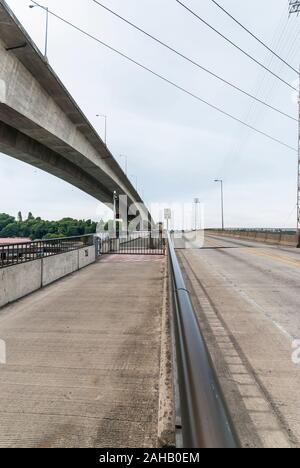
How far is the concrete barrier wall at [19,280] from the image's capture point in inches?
290

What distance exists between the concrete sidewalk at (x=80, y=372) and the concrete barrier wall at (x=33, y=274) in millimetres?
433

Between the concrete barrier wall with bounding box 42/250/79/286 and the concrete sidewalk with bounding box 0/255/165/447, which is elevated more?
the concrete barrier wall with bounding box 42/250/79/286

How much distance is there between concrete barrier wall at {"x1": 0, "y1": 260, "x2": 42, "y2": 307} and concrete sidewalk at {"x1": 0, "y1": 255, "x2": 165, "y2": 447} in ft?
1.15

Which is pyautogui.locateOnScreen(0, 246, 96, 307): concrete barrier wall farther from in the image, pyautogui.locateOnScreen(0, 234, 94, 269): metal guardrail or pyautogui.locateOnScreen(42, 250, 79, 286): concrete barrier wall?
pyautogui.locateOnScreen(0, 234, 94, 269): metal guardrail

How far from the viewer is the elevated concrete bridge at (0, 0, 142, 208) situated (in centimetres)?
1037

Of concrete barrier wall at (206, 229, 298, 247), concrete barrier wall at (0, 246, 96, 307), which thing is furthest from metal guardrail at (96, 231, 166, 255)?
concrete barrier wall at (206, 229, 298, 247)

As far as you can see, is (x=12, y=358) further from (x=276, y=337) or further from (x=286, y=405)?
(x=276, y=337)

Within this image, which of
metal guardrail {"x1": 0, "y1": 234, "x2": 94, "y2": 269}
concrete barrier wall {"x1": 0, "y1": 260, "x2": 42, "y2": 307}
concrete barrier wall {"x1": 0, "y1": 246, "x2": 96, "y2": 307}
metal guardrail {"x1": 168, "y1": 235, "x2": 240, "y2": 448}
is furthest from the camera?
metal guardrail {"x1": 0, "y1": 234, "x2": 94, "y2": 269}

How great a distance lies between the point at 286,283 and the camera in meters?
9.68

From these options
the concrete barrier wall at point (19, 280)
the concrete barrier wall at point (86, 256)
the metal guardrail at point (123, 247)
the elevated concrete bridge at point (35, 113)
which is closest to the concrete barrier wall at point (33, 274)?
the concrete barrier wall at point (19, 280)

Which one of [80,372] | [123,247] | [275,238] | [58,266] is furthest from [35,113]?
[275,238]

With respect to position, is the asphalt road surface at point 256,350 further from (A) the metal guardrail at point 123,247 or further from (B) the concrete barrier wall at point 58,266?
(A) the metal guardrail at point 123,247

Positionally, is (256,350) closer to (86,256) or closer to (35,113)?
(86,256)
